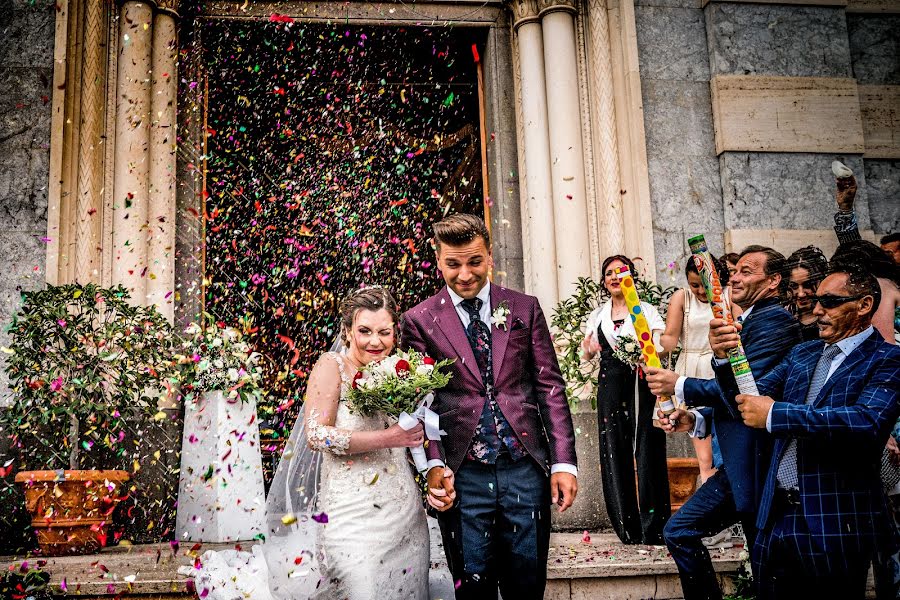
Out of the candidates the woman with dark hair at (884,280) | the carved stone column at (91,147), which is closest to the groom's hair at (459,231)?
the woman with dark hair at (884,280)

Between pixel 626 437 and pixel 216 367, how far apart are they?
3.34 m

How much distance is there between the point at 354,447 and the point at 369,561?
53 centimetres

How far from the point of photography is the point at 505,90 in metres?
8.49

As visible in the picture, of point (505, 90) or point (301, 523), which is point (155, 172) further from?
point (301, 523)

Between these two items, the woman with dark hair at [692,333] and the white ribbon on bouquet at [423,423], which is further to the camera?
the woman with dark hair at [692,333]

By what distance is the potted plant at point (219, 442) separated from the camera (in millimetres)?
6496

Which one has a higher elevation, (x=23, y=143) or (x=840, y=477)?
(x=23, y=143)

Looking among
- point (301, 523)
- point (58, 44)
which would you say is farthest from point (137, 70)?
point (301, 523)

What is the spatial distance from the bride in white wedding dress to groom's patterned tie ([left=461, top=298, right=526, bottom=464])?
379 millimetres

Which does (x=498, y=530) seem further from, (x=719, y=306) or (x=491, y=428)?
(x=719, y=306)

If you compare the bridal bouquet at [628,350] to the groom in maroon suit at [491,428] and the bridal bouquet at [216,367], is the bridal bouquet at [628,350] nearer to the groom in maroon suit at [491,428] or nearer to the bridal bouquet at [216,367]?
A: the groom in maroon suit at [491,428]

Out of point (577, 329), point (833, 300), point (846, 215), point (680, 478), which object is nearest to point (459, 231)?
point (833, 300)

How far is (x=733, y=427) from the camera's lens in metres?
3.76

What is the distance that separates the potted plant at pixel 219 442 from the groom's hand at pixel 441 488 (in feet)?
11.6
